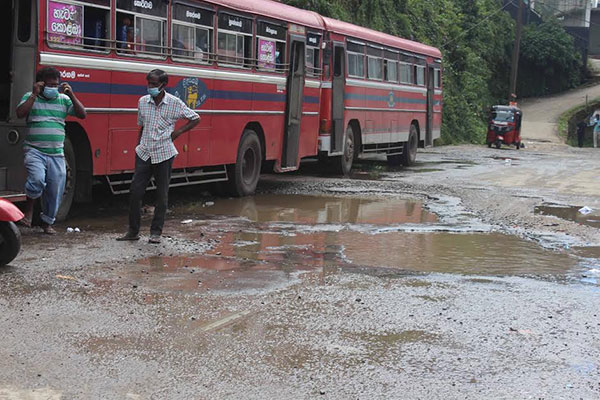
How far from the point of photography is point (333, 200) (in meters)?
14.7

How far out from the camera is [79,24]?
10484mm

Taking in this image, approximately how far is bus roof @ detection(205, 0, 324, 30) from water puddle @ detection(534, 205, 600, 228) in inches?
213

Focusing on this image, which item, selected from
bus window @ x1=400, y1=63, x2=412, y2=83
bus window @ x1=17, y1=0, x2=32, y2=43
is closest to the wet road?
bus window @ x1=17, y1=0, x2=32, y2=43

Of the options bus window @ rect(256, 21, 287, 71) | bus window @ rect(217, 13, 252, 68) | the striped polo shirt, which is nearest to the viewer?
the striped polo shirt

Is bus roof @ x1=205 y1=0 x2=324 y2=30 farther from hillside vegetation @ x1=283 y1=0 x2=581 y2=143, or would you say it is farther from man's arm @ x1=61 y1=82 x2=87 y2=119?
hillside vegetation @ x1=283 y1=0 x2=581 y2=143

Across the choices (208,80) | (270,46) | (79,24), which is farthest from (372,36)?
(79,24)

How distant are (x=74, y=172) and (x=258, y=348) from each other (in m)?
5.88

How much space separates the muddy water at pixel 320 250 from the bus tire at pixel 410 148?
11135 mm

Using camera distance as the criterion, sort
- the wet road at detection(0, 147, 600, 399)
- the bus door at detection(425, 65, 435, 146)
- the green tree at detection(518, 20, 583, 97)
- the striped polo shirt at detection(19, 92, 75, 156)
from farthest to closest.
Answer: the green tree at detection(518, 20, 583, 97) → the bus door at detection(425, 65, 435, 146) → the striped polo shirt at detection(19, 92, 75, 156) → the wet road at detection(0, 147, 600, 399)

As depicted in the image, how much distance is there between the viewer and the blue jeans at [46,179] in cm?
937

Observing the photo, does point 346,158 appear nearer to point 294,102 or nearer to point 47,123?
point 294,102

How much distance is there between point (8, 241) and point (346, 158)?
508 inches

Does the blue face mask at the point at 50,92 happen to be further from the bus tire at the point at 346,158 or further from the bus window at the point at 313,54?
the bus tire at the point at 346,158

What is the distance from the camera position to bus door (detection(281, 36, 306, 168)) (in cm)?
1622
